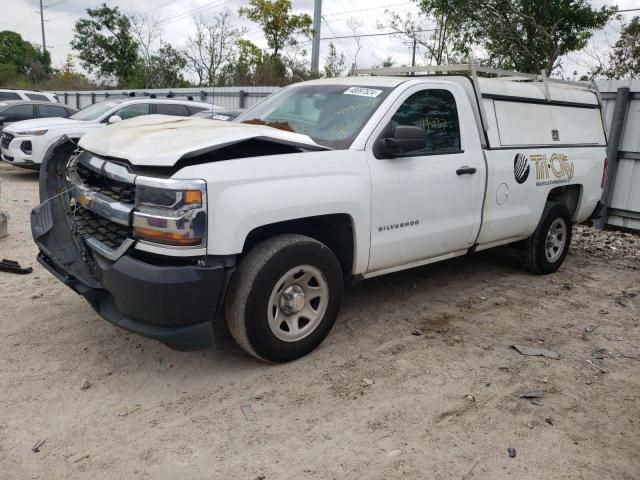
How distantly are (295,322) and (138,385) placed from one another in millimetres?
1070

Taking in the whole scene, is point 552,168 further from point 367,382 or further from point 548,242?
point 367,382

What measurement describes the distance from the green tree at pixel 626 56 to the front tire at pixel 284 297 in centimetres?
1547

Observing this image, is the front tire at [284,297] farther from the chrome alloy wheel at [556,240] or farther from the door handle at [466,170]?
the chrome alloy wheel at [556,240]

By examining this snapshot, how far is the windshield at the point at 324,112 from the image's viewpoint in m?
4.09

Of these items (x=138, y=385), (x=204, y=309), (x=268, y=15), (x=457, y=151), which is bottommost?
(x=138, y=385)

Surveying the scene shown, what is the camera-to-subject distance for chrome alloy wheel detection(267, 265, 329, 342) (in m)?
3.56

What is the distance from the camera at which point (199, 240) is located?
309 cm

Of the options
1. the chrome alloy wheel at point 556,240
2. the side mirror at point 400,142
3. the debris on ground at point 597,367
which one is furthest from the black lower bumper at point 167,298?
the chrome alloy wheel at point 556,240

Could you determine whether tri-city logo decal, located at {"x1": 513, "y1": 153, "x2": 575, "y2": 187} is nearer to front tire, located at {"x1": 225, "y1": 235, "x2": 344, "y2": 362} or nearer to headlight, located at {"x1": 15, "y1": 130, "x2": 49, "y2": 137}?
front tire, located at {"x1": 225, "y1": 235, "x2": 344, "y2": 362}

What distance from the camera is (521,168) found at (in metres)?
5.18

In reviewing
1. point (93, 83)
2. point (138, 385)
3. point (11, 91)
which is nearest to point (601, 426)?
point (138, 385)

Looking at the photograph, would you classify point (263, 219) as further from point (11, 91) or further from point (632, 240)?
point (11, 91)

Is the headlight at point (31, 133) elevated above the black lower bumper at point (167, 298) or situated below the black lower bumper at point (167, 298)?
above

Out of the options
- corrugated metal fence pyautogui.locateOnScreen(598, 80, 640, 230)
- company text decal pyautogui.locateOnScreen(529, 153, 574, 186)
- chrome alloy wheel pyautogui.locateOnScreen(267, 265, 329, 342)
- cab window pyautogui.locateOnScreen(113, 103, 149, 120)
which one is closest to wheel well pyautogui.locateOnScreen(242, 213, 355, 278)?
chrome alloy wheel pyautogui.locateOnScreen(267, 265, 329, 342)
